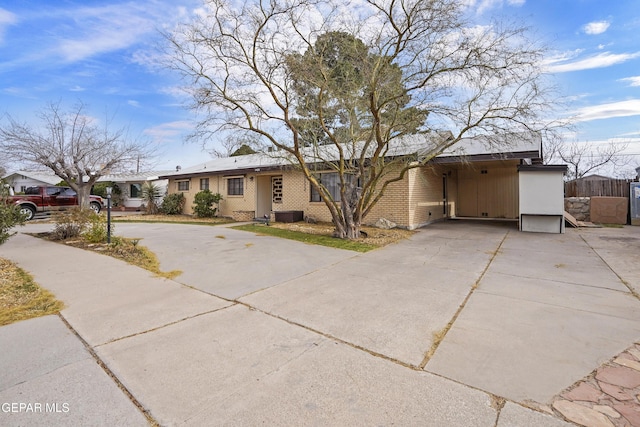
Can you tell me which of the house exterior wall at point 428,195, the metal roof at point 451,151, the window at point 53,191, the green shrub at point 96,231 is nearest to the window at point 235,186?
the metal roof at point 451,151

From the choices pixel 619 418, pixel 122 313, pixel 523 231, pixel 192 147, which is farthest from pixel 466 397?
pixel 523 231

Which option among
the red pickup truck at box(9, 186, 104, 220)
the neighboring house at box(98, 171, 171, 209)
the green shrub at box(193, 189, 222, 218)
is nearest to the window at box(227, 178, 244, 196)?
the green shrub at box(193, 189, 222, 218)

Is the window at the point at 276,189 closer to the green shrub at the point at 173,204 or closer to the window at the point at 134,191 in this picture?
the green shrub at the point at 173,204

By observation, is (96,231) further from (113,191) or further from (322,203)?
(113,191)

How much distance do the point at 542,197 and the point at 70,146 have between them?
70.7 ft

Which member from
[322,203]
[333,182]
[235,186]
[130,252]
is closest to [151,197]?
[235,186]

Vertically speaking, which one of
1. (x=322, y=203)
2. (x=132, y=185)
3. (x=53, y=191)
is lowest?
(x=322, y=203)

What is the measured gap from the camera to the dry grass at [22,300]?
341 centimetres

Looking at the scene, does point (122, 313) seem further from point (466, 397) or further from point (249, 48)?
point (249, 48)

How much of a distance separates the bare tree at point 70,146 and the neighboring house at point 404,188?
3.37 meters

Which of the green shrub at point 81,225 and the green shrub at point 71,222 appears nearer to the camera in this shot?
the green shrub at point 81,225

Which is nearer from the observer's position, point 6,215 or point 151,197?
point 6,215

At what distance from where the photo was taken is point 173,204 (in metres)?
17.4

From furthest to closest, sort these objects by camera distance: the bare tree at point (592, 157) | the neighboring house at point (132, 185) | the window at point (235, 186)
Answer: the neighboring house at point (132, 185) < the bare tree at point (592, 157) < the window at point (235, 186)
